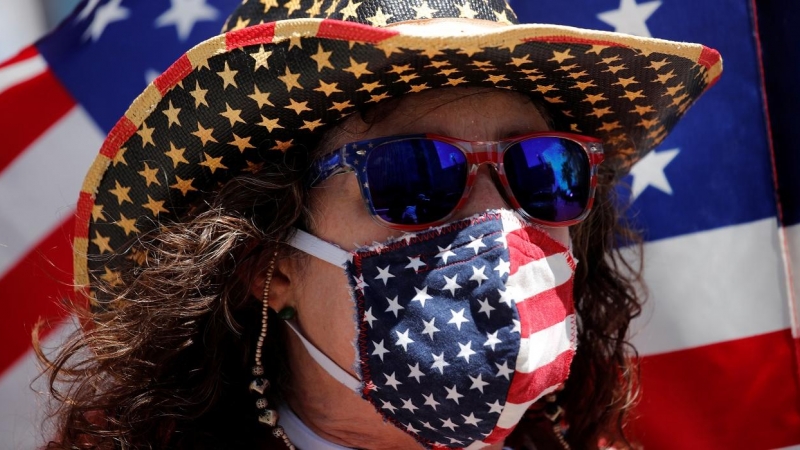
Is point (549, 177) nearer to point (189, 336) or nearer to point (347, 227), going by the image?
point (347, 227)

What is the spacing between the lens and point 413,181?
1.92 metres

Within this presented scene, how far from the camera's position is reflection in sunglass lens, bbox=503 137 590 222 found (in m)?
2.02

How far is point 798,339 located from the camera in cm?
297

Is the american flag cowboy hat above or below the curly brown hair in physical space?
above

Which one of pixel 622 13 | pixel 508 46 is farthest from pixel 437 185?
pixel 622 13

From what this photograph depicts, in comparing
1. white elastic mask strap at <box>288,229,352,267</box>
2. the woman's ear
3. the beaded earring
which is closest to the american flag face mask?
white elastic mask strap at <box>288,229,352,267</box>

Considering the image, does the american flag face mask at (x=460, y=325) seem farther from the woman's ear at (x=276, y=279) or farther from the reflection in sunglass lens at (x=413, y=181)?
the woman's ear at (x=276, y=279)

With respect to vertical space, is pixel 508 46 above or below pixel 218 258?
above

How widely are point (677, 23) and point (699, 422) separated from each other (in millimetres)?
1474

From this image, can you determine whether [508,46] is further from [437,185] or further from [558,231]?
[558,231]

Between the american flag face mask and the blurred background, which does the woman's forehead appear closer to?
the american flag face mask

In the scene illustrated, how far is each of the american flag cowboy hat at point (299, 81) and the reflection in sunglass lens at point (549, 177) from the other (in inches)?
6.7

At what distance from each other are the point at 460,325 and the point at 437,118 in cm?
51

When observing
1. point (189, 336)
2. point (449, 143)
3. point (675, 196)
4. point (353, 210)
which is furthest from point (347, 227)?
point (675, 196)
